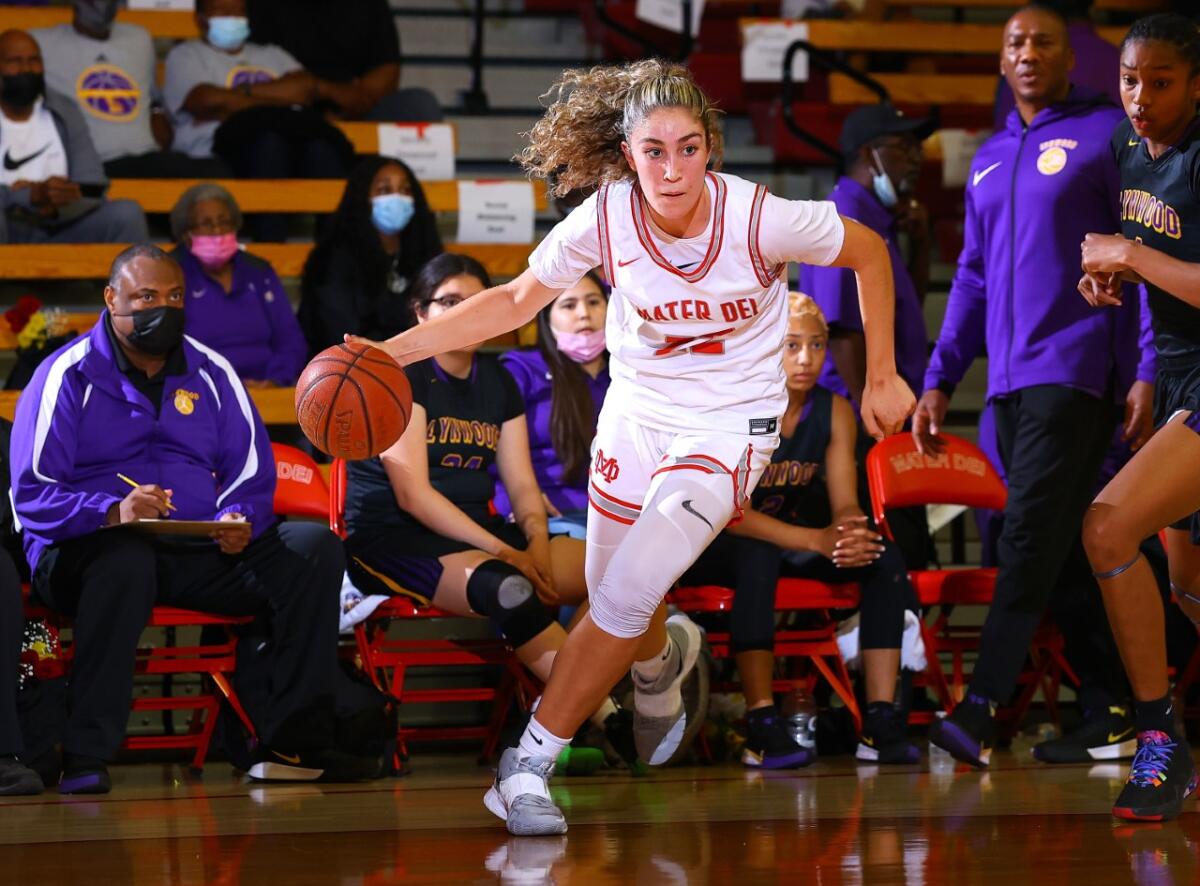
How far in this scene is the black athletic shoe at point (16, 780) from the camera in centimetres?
400

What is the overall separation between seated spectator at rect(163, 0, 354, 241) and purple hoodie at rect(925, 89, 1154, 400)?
332 cm

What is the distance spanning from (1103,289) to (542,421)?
2.02m

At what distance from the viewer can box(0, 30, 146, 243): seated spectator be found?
6262 mm

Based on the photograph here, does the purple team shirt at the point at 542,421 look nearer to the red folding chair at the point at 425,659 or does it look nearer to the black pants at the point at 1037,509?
the red folding chair at the point at 425,659

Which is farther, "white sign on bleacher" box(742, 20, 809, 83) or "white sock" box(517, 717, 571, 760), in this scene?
"white sign on bleacher" box(742, 20, 809, 83)

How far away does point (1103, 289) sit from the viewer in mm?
3646

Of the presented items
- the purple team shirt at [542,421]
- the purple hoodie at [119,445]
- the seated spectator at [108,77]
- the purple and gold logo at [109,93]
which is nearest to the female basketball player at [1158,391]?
the purple team shirt at [542,421]

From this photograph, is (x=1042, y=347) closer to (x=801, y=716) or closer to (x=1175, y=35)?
(x=1175, y=35)

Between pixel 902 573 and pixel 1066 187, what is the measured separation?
1190 millimetres

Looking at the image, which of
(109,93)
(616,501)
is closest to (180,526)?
(616,501)

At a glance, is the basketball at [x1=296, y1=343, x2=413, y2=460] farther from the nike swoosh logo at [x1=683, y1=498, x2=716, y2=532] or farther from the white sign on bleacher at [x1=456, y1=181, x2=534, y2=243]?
the white sign on bleacher at [x1=456, y1=181, x2=534, y2=243]

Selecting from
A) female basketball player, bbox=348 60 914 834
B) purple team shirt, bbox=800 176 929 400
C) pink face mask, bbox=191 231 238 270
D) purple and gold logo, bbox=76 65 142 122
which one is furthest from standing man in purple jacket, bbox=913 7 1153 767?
purple and gold logo, bbox=76 65 142 122

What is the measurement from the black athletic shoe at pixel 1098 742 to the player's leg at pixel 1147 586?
92 centimetres

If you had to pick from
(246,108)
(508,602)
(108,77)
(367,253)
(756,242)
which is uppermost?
(108,77)
